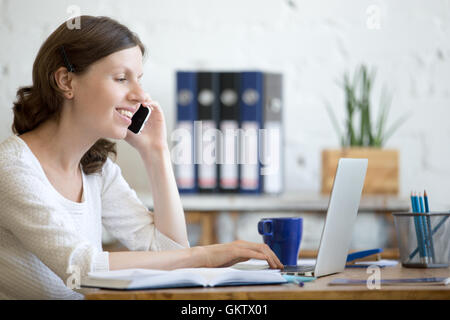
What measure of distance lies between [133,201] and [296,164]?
0.97 metres

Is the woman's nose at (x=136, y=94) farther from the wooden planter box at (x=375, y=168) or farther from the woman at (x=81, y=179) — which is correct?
the wooden planter box at (x=375, y=168)

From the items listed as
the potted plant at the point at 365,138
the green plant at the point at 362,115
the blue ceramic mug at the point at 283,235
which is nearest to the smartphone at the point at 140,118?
the blue ceramic mug at the point at 283,235

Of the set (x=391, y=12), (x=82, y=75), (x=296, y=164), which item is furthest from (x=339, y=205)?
(x=391, y=12)

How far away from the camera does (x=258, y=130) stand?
1.99 m

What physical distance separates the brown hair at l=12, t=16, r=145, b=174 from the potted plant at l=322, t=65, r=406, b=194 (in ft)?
3.07

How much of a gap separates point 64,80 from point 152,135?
259 millimetres

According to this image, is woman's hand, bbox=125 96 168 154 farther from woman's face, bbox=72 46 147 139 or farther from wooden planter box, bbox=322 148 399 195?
wooden planter box, bbox=322 148 399 195

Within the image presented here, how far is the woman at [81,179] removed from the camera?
39.1 inches

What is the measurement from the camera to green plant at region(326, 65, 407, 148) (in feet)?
7.00

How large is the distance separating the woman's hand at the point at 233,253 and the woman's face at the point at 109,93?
37cm

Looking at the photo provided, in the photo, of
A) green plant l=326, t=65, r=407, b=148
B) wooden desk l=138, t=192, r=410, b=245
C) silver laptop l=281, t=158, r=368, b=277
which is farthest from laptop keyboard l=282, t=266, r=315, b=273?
green plant l=326, t=65, r=407, b=148

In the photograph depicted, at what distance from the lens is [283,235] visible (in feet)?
3.61

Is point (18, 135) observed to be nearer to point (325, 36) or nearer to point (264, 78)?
point (264, 78)

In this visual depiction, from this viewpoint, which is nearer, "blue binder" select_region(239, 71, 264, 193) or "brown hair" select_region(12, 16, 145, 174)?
"brown hair" select_region(12, 16, 145, 174)
